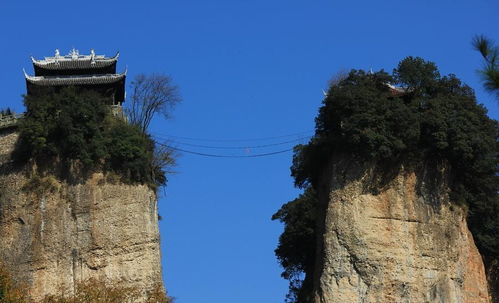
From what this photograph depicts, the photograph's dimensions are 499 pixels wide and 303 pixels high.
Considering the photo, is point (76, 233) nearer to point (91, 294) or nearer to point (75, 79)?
point (91, 294)

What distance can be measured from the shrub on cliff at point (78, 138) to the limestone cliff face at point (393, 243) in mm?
8685

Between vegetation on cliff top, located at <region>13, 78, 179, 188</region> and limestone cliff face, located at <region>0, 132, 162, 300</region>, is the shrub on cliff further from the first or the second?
limestone cliff face, located at <region>0, 132, 162, 300</region>

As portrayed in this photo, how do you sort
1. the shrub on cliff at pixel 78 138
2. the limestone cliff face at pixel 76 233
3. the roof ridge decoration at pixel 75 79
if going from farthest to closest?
1. the roof ridge decoration at pixel 75 79
2. the shrub on cliff at pixel 78 138
3. the limestone cliff face at pixel 76 233

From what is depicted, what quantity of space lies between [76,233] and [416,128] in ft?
47.3

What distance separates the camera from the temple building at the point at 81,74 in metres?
46.1

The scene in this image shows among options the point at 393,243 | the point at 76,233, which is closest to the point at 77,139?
the point at 76,233

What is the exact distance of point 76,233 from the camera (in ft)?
135

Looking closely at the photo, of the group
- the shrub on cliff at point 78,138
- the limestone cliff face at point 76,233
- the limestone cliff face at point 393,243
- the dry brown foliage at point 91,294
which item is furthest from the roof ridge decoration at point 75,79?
the limestone cliff face at point 393,243

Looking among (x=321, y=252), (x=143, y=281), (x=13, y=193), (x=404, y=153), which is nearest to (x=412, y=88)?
(x=404, y=153)

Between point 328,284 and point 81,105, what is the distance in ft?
42.2

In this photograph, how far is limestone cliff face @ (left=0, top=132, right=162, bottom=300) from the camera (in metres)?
40.4

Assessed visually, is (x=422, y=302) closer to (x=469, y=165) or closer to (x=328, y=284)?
(x=328, y=284)

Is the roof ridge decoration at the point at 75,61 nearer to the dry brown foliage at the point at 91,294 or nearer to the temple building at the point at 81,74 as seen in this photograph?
the temple building at the point at 81,74

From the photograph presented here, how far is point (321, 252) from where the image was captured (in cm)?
3975
